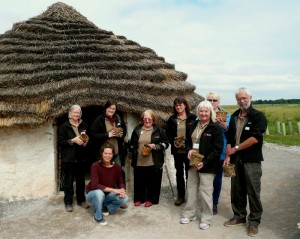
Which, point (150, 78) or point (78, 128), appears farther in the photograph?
point (150, 78)

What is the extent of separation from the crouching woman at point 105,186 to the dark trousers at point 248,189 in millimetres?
1811

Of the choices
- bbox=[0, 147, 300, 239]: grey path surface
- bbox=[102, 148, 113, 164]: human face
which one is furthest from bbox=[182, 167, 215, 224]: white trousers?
bbox=[102, 148, 113, 164]: human face

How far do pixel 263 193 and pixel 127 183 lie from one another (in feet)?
9.58

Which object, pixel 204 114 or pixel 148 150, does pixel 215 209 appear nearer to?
pixel 148 150

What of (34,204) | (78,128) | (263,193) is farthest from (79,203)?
(263,193)

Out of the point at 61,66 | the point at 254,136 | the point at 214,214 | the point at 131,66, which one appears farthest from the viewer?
the point at 131,66

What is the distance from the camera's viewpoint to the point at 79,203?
664cm

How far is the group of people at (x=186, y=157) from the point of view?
5.21 meters

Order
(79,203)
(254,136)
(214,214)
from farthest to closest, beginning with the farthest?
(79,203), (214,214), (254,136)

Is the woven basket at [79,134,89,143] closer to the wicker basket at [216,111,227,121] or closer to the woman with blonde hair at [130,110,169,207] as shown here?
the woman with blonde hair at [130,110,169,207]

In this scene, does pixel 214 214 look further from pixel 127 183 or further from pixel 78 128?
pixel 78 128

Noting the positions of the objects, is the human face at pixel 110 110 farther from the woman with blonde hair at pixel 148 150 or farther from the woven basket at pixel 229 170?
the woven basket at pixel 229 170

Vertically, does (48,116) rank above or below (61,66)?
below

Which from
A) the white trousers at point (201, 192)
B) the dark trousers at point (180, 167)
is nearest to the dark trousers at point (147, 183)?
the dark trousers at point (180, 167)
